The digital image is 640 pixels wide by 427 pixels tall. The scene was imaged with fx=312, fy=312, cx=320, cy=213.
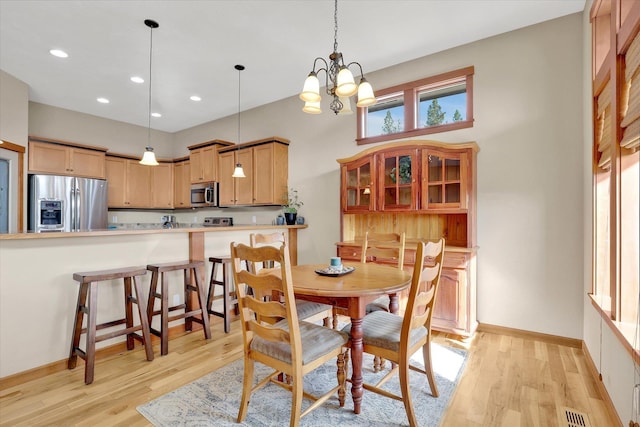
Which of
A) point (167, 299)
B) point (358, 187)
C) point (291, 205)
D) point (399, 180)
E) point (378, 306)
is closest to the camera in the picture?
point (378, 306)

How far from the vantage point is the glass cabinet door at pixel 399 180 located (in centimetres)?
330

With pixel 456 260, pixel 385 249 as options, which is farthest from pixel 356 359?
pixel 456 260

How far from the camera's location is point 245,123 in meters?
5.43

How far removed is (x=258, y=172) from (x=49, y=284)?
116 inches

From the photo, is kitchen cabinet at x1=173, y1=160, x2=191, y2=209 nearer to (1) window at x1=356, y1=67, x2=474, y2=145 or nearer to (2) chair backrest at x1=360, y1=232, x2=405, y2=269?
(1) window at x1=356, y1=67, x2=474, y2=145

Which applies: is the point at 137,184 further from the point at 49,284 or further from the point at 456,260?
the point at 456,260

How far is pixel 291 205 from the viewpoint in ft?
15.3

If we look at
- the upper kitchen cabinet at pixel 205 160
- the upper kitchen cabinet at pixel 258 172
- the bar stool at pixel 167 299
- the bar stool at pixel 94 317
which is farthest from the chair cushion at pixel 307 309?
the upper kitchen cabinet at pixel 205 160

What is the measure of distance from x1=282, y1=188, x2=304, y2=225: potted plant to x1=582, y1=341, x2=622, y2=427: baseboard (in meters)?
3.43

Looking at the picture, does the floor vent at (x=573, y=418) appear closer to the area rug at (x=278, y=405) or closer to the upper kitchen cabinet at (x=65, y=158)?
the area rug at (x=278, y=405)

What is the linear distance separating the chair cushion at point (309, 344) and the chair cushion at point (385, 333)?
12 centimetres

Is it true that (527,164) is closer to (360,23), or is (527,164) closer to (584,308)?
(584,308)

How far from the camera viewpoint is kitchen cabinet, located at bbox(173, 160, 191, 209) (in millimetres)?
6023

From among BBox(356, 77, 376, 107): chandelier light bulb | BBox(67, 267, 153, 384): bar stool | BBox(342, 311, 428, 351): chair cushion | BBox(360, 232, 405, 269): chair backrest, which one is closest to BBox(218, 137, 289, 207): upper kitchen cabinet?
BBox(360, 232, 405, 269): chair backrest
